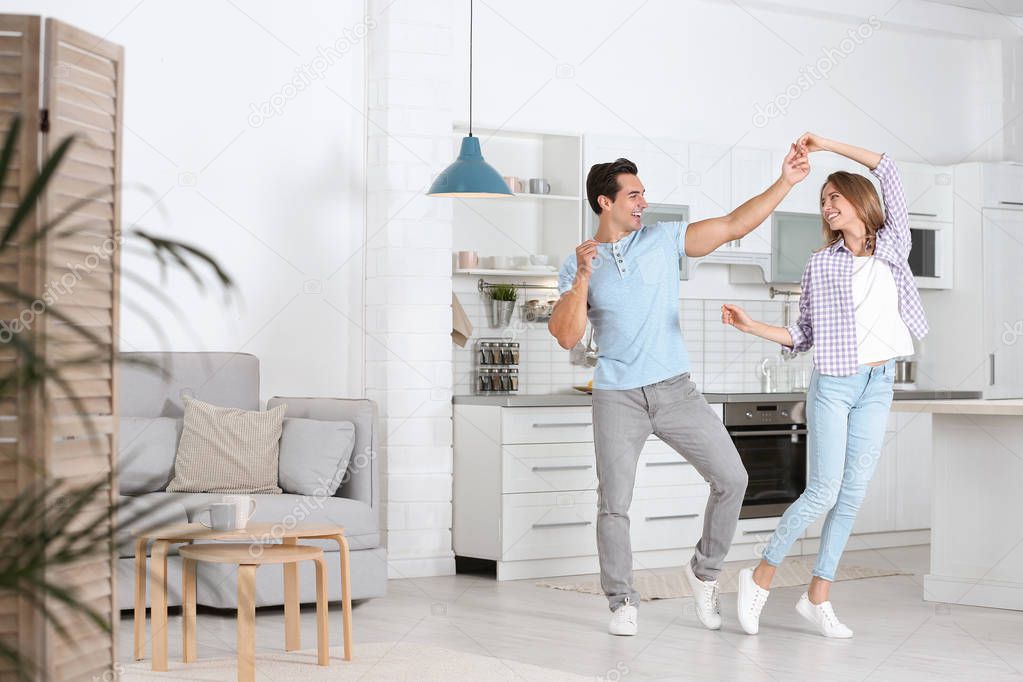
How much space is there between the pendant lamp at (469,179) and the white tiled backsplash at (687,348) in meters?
0.96

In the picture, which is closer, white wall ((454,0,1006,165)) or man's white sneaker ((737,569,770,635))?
man's white sneaker ((737,569,770,635))

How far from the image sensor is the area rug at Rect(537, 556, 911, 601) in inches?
206

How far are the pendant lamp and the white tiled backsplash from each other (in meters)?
0.96

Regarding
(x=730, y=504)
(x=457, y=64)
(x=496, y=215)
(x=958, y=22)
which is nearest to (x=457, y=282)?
(x=496, y=215)

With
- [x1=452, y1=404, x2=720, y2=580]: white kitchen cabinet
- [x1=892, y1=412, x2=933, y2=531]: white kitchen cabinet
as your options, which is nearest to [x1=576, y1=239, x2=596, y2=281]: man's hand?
[x1=452, y1=404, x2=720, y2=580]: white kitchen cabinet

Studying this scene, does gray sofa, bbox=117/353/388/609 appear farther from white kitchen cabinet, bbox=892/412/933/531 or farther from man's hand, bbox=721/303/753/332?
white kitchen cabinet, bbox=892/412/933/531

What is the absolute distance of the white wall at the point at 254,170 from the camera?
18.1ft

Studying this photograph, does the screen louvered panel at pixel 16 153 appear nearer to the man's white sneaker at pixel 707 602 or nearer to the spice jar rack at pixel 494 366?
the man's white sneaker at pixel 707 602

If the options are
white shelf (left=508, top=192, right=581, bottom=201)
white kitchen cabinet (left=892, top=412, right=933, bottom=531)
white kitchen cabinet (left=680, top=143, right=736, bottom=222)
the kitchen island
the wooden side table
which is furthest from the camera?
white kitchen cabinet (left=892, top=412, right=933, bottom=531)

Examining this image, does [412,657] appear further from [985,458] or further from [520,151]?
[520,151]

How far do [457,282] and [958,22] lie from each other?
146 inches

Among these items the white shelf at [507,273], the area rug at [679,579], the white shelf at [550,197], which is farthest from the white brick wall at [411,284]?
the area rug at [679,579]

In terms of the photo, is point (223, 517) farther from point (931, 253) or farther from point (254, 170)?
point (931, 253)

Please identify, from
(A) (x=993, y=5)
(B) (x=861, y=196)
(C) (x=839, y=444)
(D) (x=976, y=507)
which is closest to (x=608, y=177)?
(B) (x=861, y=196)
